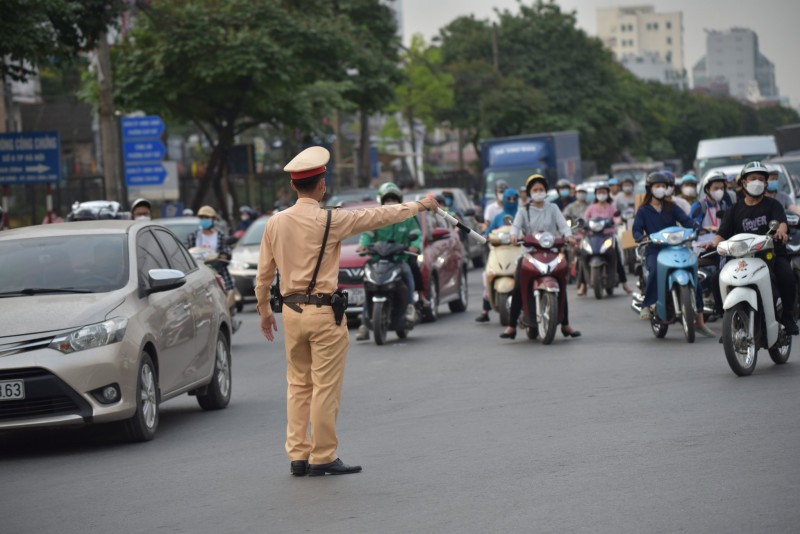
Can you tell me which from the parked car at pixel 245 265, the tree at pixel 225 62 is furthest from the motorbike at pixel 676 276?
the tree at pixel 225 62

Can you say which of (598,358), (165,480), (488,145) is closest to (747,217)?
(598,358)

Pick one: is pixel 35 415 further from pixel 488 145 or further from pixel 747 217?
pixel 488 145

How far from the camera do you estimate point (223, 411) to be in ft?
39.8

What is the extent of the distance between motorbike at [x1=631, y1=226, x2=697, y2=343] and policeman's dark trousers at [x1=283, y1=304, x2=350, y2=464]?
7.37m

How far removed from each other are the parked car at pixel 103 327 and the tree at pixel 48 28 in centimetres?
804

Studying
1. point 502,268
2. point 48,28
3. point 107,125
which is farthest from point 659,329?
point 107,125

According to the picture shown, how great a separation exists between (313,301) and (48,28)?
535 inches

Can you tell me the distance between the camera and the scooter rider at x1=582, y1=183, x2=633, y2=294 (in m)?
23.4

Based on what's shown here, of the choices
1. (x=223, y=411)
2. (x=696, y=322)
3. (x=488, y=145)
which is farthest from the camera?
(x=488, y=145)

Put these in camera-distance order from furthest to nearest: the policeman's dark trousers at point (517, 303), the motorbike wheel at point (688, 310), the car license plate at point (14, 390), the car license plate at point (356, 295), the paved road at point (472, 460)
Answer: the car license plate at point (356, 295) → the policeman's dark trousers at point (517, 303) → the motorbike wheel at point (688, 310) → the car license plate at point (14, 390) → the paved road at point (472, 460)

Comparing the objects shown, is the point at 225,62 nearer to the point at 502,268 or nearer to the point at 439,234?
the point at 439,234

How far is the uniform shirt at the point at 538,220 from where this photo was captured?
53.1 feet

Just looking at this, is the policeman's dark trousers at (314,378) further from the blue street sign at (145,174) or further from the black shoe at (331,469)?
the blue street sign at (145,174)

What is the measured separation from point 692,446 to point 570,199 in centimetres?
1905
